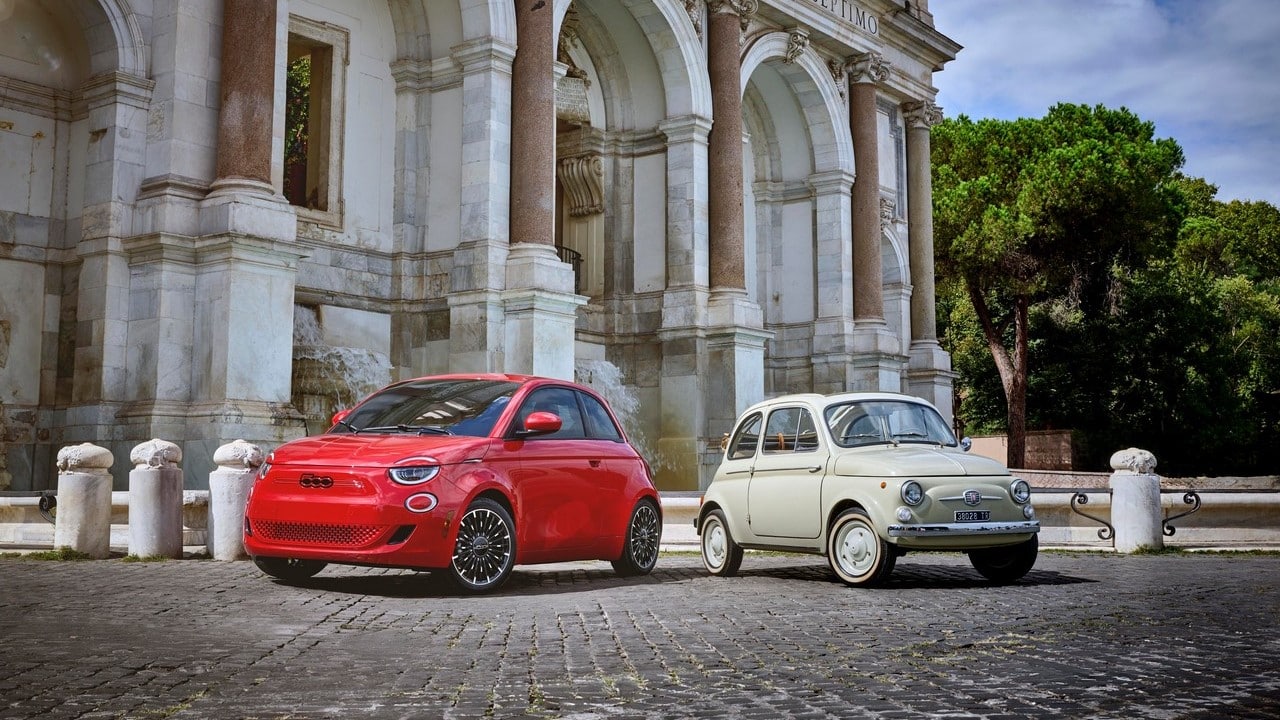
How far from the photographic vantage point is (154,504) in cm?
1084

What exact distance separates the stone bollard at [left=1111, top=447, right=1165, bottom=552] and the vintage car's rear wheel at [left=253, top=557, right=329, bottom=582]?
8000 mm

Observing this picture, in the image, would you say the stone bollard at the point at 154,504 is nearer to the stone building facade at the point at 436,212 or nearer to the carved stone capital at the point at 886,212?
the stone building facade at the point at 436,212

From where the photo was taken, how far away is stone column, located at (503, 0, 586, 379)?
1914cm

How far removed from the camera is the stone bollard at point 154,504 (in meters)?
10.8

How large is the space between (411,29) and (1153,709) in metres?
19.1

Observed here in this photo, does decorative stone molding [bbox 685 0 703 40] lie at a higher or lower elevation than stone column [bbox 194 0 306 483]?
higher

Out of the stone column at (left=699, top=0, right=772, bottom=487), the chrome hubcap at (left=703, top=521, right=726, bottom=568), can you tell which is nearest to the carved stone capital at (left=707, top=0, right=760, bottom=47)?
the stone column at (left=699, top=0, right=772, bottom=487)

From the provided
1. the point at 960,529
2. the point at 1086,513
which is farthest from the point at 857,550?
the point at 1086,513

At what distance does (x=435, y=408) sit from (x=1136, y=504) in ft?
24.7

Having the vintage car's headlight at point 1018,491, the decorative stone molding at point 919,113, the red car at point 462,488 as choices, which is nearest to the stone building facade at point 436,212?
the decorative stone molding at point 919,113

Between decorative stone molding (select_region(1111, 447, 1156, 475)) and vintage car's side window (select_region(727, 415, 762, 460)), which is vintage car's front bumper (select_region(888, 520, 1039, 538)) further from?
decorative stone molding (select_region(1111, 447, 1156, 475))

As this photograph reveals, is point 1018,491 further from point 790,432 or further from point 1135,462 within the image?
point 1135,462

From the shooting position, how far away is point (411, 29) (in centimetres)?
2141

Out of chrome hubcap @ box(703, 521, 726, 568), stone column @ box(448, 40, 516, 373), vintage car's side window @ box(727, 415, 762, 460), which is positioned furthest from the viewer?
stone column @ box(448, 40, 516, 373)
